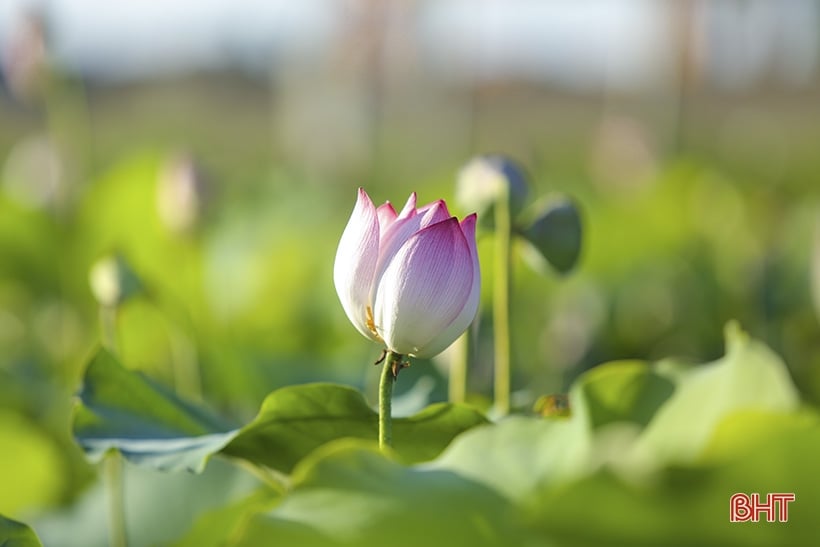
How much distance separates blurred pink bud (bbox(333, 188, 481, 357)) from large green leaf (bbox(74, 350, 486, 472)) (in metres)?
0.04

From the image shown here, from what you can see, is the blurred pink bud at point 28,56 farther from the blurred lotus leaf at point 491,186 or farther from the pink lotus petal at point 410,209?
the pink lotus petal at point 410,209

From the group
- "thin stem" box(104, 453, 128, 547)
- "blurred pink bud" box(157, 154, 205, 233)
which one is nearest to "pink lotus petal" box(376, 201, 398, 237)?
"thin stem" box(104, 453, 128, 547)

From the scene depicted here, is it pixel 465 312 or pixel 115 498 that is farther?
pixel 115 498

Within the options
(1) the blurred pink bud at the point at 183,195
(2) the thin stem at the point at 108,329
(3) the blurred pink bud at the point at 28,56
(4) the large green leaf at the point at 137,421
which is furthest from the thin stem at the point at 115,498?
(3) the blurred pink bud at the point at 28,56

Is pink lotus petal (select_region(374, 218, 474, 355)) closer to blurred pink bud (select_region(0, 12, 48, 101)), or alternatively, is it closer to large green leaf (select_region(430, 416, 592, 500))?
large green leaf (select_region(430, 416, 592, 500))

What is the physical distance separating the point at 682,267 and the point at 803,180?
2047 mm

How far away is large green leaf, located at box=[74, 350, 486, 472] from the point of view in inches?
17.4

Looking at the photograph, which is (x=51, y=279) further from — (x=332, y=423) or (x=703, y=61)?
(x=703, y=61)

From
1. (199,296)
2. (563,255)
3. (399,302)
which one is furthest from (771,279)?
(399,302)

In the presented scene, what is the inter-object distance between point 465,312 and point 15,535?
18 cm

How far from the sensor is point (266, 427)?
0.45m

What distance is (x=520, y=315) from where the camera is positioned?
151 centimetres

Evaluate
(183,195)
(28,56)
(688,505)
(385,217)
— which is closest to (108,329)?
(183,195)

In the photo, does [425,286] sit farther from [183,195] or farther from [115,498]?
[183,195]
